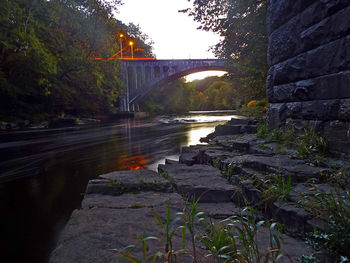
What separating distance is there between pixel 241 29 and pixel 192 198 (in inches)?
367

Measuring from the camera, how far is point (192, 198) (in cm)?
249

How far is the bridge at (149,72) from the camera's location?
116 ft

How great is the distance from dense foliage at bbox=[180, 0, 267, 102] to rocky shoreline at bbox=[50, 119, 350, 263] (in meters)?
6.67

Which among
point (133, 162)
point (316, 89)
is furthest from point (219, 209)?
point (133, 162)

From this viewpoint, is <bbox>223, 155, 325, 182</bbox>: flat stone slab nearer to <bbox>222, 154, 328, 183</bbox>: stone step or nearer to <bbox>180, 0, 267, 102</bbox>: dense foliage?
<bbox>222, 154, 328, 183</bbox>: stone step

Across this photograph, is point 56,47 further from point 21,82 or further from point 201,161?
point 201,161

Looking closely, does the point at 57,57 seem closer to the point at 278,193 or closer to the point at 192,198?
the point at 192,198


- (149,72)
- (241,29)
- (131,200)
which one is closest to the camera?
(131,200)

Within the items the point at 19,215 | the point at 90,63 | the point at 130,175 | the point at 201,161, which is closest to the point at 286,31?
the point at 201,161

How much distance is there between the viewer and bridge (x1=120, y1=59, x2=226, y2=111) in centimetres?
3544

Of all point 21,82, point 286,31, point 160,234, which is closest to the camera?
point 160,234

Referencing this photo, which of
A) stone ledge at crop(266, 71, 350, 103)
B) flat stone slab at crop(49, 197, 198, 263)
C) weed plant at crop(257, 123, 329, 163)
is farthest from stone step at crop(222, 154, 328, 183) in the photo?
flat stone slab at crop(49, 197, 198, 263)

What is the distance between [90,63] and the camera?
20453 millimetres

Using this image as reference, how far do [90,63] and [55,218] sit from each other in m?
20.2
